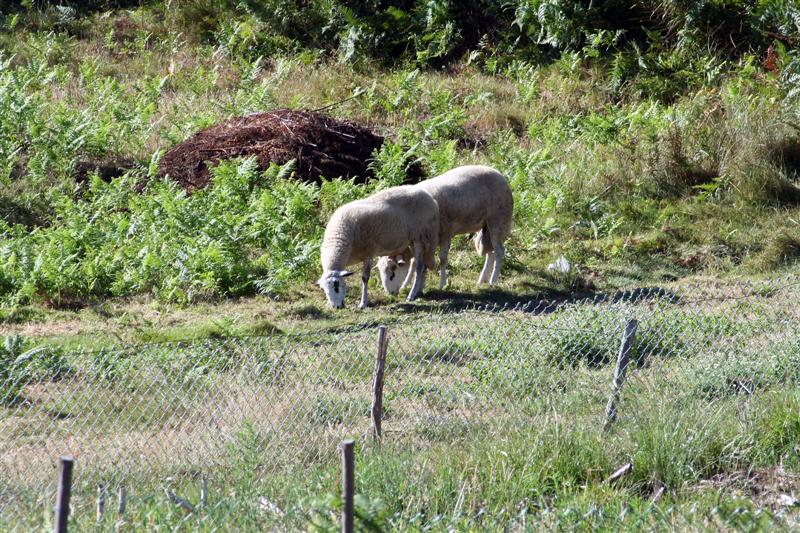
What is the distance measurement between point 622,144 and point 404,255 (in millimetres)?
5493

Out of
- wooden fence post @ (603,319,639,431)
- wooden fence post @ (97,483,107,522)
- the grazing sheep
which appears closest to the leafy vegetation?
the grazing sheep

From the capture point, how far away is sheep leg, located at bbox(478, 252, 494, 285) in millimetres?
14867

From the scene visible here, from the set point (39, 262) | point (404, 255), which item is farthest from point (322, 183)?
point (39, 262)

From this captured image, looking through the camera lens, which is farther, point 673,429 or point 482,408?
point 482,408

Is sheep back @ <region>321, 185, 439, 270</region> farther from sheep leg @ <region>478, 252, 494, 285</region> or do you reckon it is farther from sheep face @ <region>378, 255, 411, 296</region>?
sheep leg @ <region>478, 252, 494, 285</region>

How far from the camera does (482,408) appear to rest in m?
9.22

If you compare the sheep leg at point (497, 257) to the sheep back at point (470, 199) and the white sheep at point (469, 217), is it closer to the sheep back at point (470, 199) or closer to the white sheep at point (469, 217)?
the white sheep at point (469, 217)

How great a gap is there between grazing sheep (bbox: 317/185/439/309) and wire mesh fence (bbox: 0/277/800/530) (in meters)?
2.43

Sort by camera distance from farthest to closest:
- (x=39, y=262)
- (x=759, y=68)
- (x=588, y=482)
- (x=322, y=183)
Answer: (x=759, y=68)
(x=322, y=183)
(x=39, y=262)
(x=588, y=482)

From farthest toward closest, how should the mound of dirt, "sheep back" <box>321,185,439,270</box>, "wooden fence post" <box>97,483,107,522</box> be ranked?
the mound of dirt → "sheep back" <box>321,185,439,270</box> → "wooden fence post" <box>97,483,107,522</box>

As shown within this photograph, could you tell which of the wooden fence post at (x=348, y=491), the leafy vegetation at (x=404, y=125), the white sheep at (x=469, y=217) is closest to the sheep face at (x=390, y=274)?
the white sheep at (x=469, y=217)

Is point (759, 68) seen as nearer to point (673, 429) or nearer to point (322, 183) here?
point (322, 183)

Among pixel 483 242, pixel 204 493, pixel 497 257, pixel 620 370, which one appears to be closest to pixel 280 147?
pixel 483 242

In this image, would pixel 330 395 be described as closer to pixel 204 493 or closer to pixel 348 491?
pixel 204 493
